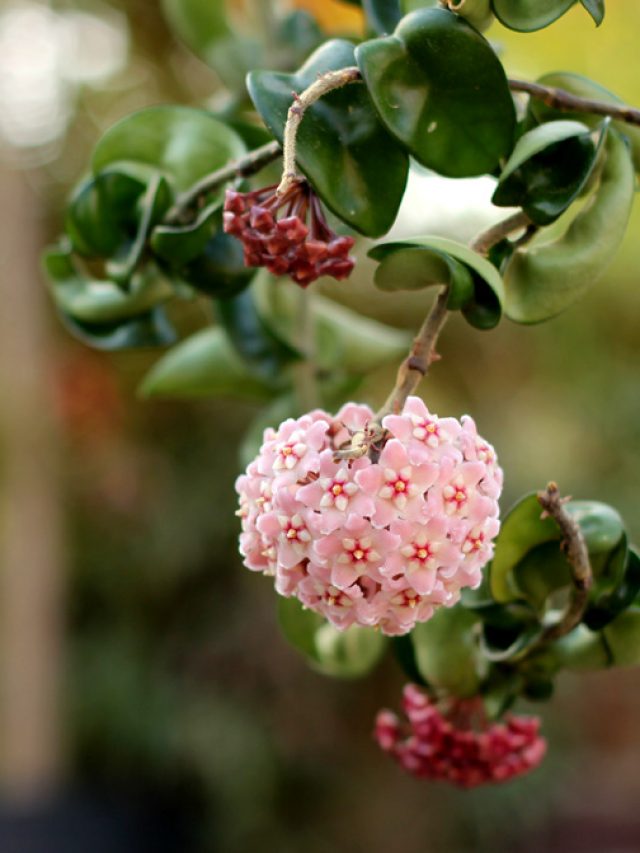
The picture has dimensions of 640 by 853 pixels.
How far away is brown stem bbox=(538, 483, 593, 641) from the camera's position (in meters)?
0.41

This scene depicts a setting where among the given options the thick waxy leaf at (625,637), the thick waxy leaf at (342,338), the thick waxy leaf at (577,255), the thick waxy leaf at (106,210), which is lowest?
the thick waxy leaf at (342,338)

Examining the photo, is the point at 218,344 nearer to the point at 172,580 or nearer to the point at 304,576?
the point at 304,576

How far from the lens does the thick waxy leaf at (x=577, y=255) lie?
45cm

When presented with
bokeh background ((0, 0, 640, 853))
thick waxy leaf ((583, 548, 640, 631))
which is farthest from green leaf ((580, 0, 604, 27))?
bokeh background ((0, 0, 640, 853))

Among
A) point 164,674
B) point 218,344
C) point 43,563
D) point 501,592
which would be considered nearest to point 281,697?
point 164,674

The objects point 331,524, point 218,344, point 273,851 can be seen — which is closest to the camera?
point 331,524

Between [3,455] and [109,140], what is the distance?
2.13 meters

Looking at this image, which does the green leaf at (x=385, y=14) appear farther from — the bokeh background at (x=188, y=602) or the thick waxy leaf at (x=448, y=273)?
the bokeh background at (x=188, y=602)

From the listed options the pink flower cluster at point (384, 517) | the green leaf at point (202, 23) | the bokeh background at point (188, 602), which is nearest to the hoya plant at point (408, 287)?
the pink flower cluster at point (384, 517)

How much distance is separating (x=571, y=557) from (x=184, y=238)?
0.23m

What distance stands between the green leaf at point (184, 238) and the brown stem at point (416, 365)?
0.43ft

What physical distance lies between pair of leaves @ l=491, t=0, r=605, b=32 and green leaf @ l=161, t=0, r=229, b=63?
1.19ft

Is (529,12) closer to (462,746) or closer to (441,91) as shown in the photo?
(441,91)

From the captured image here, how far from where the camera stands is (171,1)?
0.75 m
